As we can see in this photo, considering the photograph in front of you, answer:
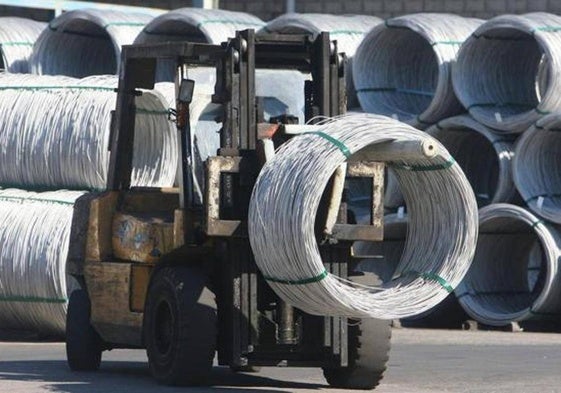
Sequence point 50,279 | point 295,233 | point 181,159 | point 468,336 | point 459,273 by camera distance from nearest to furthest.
Answer: point 295,233 < point 459,273 < point 181,159 < point 50,279 < point 468,336

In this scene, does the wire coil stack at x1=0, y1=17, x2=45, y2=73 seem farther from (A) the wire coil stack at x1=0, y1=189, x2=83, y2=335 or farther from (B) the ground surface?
(B) the ground surface

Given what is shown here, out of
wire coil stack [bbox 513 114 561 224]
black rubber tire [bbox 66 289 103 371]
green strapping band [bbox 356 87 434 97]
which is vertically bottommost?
black rubber tire [bbox 66 289 103 371]

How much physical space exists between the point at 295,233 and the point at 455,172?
138 centimetres

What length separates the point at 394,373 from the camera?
12.8 metres

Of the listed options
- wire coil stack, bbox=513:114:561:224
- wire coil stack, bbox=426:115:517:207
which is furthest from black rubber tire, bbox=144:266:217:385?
wire coil stack, bbox=426:115:517:207

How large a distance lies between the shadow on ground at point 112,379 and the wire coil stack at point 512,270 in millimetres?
5904

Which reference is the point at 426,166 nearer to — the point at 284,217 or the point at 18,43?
the point at 284,217

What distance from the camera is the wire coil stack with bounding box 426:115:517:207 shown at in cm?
1866

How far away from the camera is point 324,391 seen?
11.5m

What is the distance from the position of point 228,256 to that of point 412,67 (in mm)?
9929

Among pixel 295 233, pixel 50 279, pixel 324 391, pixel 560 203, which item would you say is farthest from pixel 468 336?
pixel 295 233

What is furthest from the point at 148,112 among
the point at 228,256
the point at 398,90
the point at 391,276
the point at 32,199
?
the point at 398,90

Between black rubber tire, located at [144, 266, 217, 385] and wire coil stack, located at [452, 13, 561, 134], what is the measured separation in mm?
7698

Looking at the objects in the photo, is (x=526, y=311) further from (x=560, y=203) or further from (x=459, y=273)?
(x=459, y=273)
